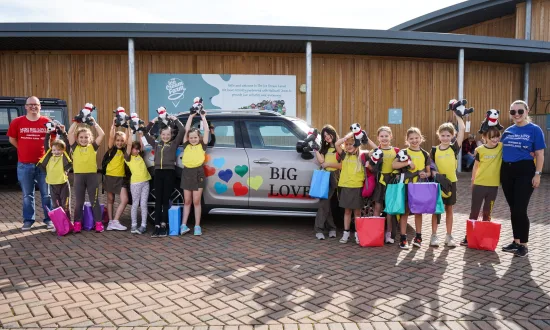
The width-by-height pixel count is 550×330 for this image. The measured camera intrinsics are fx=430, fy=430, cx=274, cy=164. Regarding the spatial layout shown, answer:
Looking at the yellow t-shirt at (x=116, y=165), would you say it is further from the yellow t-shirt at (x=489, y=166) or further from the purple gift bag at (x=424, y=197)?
the yellow t-shirt at (x=489, y=166)

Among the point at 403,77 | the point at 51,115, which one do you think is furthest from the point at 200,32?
the point at 403,77

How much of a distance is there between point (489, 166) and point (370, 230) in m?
1.66

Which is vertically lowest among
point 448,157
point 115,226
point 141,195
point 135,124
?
point 115,226

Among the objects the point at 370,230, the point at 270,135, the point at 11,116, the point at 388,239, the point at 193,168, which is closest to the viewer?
the point at 370,230

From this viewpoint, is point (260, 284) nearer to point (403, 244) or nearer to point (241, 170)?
point (403, 244)

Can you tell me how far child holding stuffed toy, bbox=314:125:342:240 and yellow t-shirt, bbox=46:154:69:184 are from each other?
3.64 meters

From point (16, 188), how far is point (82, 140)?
5.74 meters

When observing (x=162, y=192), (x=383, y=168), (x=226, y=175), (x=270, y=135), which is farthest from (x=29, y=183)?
(x=383, y=168)

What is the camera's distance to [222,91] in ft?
43.5

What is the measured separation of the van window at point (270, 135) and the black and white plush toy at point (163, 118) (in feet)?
3.87

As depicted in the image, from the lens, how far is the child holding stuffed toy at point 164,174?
5.99 meters

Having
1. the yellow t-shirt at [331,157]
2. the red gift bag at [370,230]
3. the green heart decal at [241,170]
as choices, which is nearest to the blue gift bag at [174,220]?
the green heart decal at [241,170]

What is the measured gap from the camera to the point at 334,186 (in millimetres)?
5812

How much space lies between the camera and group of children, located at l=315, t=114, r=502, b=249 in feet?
17.5
